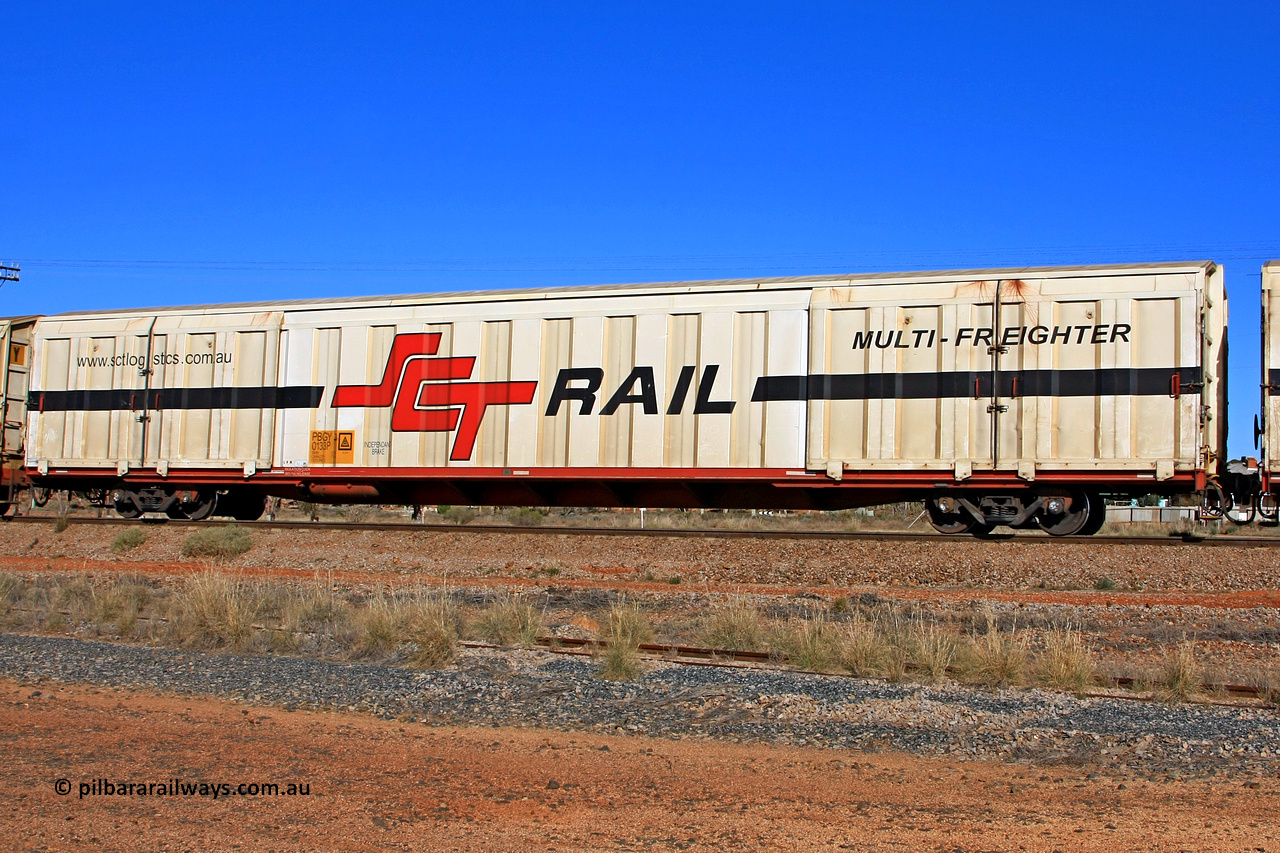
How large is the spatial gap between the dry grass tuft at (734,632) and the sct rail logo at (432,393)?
22.4 ft

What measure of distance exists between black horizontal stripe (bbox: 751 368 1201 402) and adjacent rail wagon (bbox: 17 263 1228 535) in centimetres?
3

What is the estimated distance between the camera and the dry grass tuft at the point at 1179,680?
7527 millimetres

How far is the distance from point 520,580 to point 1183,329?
9328 millimetres

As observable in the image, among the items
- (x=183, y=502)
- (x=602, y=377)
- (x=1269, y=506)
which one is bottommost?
(x=183, y=502)

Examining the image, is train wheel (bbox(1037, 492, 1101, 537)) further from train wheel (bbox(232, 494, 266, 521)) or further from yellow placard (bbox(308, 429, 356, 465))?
train wheel (bbox(232, 494, 266, 521))

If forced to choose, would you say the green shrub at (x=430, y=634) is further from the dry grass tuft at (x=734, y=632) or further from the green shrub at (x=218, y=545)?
the green shrub at (x=218, y=545)

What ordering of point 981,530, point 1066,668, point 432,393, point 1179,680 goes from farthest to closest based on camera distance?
1. point 432,393
2. point 981,530
3. point 1066,668
4. point 1179,680

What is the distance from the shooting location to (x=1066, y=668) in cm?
792

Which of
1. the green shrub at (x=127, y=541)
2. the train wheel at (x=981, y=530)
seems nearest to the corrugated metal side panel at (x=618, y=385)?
the train wheel at (x=981, y=530)

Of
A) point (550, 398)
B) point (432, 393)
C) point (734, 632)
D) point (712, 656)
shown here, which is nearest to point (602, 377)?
point (550, 398)

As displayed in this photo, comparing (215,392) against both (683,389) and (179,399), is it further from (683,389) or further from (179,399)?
(683,389)

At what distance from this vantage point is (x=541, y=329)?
16.2 metres

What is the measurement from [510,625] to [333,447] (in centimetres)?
814

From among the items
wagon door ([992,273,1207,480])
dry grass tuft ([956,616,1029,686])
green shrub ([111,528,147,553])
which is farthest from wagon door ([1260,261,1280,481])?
green shrub ([111,528,147,553])
